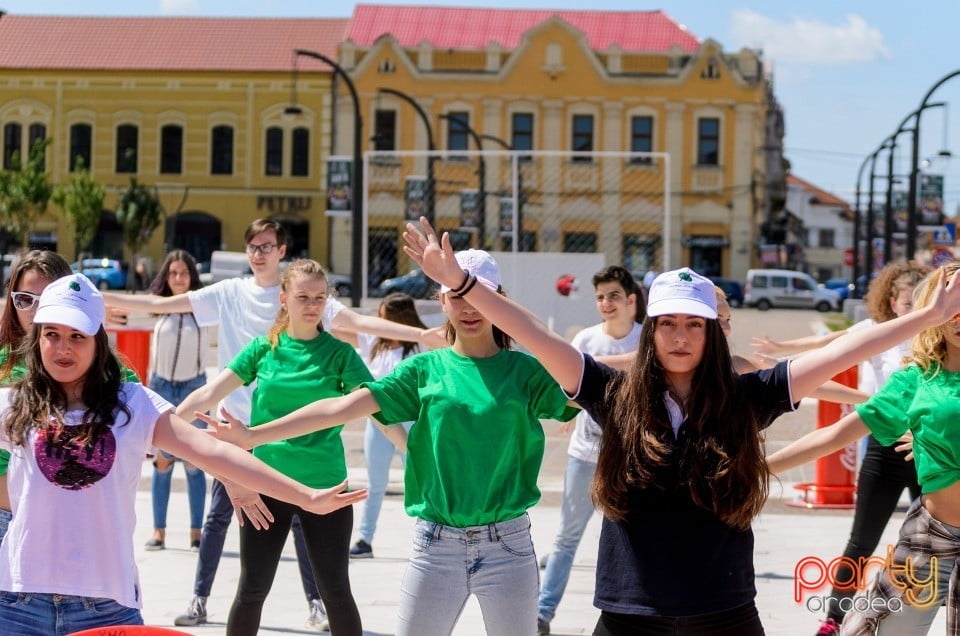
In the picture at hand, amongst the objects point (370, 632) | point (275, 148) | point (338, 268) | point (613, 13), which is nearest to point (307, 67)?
point (275, 148)

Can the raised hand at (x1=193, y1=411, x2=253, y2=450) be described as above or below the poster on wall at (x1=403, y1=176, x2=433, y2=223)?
below

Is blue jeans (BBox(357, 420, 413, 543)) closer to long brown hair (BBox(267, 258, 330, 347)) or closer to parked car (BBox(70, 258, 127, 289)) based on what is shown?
long brown hair (BBox(267, 258, 330, 347))

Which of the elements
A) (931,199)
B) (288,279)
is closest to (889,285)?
(288,279)

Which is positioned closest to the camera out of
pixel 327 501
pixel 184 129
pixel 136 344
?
pixel 327 501

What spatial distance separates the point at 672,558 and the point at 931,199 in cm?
3853

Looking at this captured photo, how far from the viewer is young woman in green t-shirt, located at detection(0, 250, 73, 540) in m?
4.45

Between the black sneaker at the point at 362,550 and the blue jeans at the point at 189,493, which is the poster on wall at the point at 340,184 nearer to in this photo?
the blue jeans at the point at 189,493

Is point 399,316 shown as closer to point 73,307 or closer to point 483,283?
point 483,283

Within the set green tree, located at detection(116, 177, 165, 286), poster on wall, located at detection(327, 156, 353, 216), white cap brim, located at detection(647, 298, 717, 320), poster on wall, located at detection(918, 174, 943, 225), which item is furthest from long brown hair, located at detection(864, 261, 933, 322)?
green tree, located at detection(116, 177, 165, 286)

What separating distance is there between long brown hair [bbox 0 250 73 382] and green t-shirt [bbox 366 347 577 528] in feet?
4.03

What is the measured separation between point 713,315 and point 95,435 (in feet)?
5.54

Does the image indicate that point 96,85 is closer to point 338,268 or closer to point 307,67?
point 307,67

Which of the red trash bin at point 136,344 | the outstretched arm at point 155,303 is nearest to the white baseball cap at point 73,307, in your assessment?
the outstretched arm at point 155,303

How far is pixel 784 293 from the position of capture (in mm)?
55156
